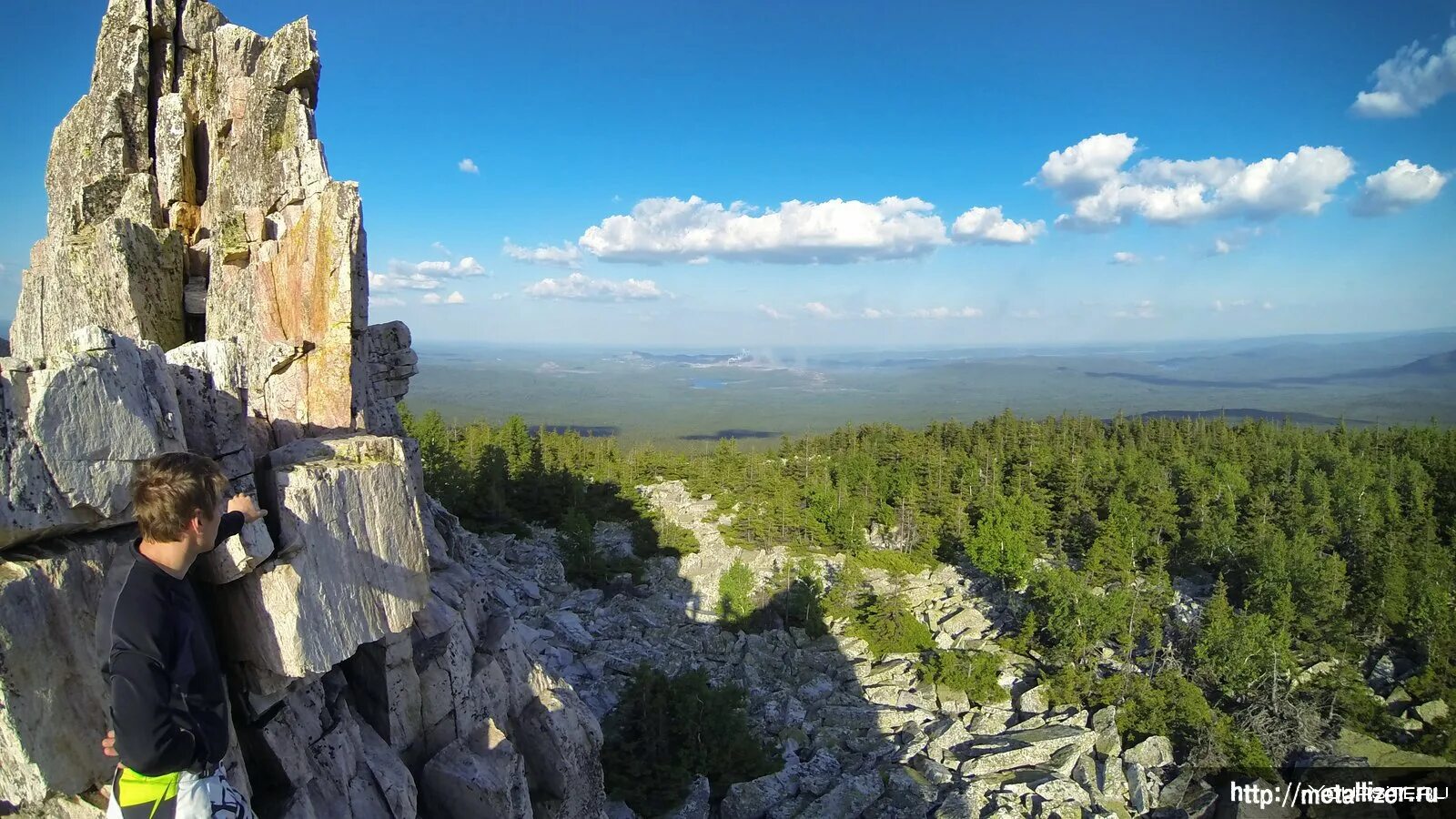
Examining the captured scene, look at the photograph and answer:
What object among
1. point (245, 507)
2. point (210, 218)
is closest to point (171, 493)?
point (245, 507)

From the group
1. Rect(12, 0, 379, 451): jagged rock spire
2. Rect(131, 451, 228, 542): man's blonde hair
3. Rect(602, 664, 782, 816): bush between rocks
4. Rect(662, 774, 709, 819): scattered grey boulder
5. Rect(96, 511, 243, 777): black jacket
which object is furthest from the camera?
Rect(602, 664, 782, 816): bush between rocks

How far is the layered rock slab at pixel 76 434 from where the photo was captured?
18.2 feet

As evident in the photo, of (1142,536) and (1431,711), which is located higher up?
(1142,536)

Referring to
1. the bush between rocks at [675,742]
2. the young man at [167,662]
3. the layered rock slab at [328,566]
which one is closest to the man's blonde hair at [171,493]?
the young man at [167,662]

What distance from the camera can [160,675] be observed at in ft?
16.0

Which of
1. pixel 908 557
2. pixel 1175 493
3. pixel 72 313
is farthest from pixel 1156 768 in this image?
pixel 1175 493

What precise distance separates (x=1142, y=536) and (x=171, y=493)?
50.6m

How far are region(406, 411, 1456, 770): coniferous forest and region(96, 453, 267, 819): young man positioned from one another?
2936cm

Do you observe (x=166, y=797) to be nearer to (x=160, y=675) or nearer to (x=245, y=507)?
(x=160, y=675)

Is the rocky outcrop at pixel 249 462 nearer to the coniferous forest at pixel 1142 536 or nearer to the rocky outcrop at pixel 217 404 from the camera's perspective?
the rocky outcrop at pixel 217 404

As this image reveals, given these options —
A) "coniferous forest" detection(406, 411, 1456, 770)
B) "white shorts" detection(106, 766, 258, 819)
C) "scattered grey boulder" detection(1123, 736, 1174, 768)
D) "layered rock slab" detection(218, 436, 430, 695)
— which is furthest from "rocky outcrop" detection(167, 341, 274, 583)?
"coniferous forest" detection(406, 411, 1456, 770)

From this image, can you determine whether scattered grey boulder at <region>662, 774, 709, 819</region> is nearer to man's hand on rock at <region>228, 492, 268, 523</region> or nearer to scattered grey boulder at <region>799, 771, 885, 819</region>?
scattered grey boulder at <region>799, 771, 885, 819</region>

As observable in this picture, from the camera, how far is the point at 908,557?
46.8m

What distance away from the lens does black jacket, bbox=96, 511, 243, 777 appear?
4703 millimetres
